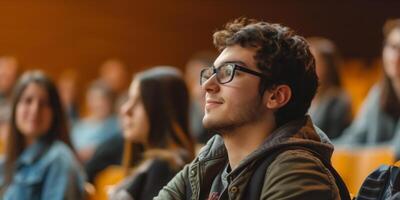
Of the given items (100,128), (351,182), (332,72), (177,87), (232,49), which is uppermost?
(232,49)

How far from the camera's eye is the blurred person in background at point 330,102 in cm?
355

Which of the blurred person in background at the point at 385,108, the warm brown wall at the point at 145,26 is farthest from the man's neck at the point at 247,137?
the warm brown wall at the point at 145,26

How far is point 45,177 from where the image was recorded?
267 centimetres

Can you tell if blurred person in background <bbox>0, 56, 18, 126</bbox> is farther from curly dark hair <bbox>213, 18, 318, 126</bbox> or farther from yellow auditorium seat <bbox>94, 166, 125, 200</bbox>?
curly dark hair <bbox>213, 18, 318, 126</bbox>

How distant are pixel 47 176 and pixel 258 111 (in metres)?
1.27

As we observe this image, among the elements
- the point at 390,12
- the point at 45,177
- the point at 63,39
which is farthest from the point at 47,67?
the point at 45,177

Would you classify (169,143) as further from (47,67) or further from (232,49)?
(47,67)

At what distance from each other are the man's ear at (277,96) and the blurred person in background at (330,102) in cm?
194

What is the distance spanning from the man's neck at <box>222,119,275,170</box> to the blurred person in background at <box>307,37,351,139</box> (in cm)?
194

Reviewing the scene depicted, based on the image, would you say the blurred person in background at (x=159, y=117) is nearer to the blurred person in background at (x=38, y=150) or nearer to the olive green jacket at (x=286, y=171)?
the blurred person in background at (x=38, y=150)

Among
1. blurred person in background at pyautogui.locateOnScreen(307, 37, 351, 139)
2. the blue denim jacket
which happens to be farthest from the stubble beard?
blurred person in background at pyautogui.locateOnScreen(307, 37, 351, 139)

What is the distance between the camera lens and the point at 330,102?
356 cm

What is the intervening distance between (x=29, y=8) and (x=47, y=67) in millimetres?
539

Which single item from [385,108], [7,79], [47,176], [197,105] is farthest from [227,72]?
[7,79]
